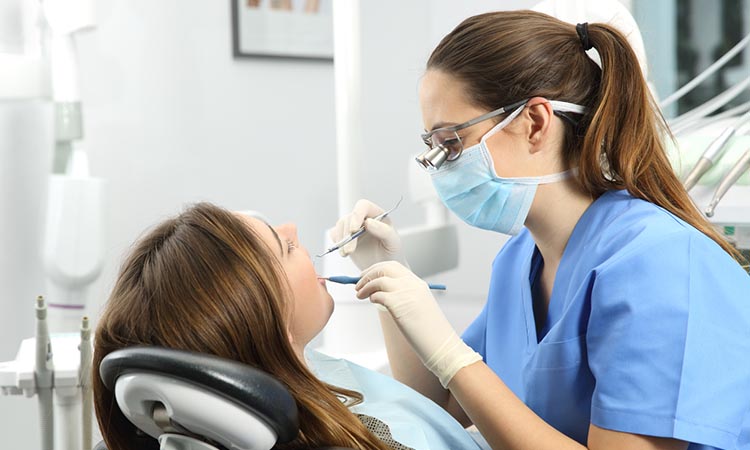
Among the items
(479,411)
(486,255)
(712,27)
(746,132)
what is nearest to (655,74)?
(712,27)

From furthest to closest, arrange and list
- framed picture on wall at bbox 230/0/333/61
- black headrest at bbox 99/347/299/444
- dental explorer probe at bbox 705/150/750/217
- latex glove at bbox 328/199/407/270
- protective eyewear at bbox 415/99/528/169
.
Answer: framed picture on wall at bbox 230/0/333/61
dental explorer probe at bbox 705/150/750/217
latex glove at bbox 328/199/407/270
protective eyewear at bbox 415/99/528/169
black headrest at bbox 99/347/299/444

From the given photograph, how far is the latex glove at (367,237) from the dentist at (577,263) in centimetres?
20

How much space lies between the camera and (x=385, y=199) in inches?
131

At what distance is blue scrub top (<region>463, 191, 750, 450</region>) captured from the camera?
3.54ft

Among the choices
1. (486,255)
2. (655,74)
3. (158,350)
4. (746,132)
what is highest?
(655,74)

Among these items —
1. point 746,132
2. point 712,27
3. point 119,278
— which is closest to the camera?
point 119,278

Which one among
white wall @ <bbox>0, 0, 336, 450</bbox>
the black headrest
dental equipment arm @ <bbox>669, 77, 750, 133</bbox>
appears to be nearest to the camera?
the black headrest

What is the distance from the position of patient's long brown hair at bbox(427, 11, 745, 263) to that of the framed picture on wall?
5.08ft

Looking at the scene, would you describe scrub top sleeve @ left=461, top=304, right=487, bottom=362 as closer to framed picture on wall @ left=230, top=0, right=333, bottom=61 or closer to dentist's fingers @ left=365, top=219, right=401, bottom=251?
dentist's fingers @ left=365, top=219, right=401, bottom=251

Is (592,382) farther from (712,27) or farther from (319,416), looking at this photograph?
(712,27)

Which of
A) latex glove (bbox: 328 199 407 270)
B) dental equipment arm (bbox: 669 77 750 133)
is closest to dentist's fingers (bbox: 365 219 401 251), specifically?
latex glove (bbox: 328 199 407 270)

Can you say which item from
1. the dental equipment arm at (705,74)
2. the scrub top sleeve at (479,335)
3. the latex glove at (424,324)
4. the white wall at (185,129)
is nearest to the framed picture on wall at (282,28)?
the white wall at (185,129)

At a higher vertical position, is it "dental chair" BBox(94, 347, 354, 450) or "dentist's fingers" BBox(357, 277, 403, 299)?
"dentist's fingers" BBox(357, 277, 403, 299)

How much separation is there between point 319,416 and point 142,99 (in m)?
1.67
